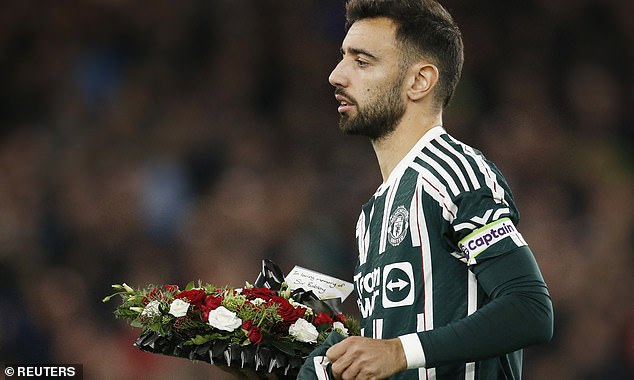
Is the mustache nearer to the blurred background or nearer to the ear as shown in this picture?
the ear

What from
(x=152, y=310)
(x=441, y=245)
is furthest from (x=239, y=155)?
(x=441, y=245)

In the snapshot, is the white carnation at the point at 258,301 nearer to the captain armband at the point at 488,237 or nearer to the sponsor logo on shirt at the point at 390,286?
the sponsor logo on shirt at the point at 390,286

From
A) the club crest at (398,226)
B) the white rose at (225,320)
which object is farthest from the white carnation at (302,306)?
the club crest at (398,226)

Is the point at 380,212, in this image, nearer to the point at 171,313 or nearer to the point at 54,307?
the point at 171,313

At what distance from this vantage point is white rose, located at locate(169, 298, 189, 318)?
275cm

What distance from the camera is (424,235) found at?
228 centimetres

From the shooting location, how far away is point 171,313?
109 inches

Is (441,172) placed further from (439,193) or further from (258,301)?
(258,301)

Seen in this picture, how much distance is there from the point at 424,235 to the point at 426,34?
61cm

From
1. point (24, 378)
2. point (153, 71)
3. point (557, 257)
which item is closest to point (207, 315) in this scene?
point (24, 378)

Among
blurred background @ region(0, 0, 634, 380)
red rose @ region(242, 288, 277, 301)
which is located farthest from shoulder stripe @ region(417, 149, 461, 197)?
blurred background @ region(0, 0, 634, 380)

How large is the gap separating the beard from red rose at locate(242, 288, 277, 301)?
64cm

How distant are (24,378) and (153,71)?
2.39 meters

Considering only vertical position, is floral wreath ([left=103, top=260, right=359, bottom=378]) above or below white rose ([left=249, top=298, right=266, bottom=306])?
below
